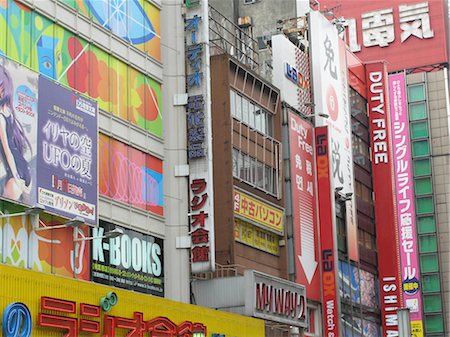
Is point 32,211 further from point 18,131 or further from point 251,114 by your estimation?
point 251,114

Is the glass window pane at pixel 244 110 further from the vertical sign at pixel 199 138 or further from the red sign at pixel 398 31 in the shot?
the red sign at pixel 398 31

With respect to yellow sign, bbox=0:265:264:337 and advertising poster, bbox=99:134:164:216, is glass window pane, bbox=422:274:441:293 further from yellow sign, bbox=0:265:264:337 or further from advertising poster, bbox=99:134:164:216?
yellow sign, bbox=0:265:264:337

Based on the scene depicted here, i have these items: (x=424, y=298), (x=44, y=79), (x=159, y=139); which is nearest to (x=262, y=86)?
(x=159, y=139)

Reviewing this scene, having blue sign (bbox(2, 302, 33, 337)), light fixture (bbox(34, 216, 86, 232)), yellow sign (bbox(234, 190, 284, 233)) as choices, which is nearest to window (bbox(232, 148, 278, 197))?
yellow sign (bbox(234, 190, 284, 233))

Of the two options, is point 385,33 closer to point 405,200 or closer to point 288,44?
point 405,200

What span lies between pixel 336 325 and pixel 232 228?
39.1ft

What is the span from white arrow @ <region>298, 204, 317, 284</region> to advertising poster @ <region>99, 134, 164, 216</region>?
13.6 metres

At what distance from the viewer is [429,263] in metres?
95.0

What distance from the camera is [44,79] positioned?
129 ft

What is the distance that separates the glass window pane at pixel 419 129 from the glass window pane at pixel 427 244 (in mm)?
8967

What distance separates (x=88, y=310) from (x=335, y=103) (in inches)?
1393

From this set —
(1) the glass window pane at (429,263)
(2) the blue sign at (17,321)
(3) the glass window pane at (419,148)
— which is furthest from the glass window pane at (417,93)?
(2) the blue sign at (17,321)

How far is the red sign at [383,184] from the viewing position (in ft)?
237

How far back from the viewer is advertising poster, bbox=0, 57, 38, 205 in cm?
3697
